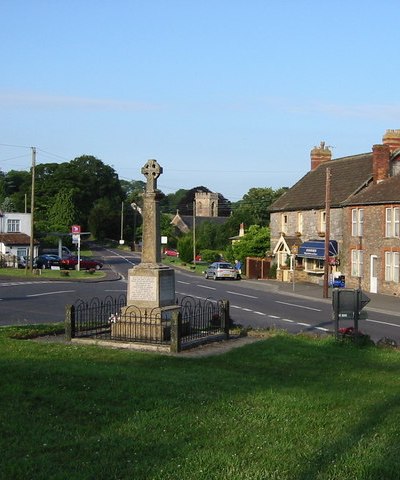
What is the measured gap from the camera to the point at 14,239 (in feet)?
232

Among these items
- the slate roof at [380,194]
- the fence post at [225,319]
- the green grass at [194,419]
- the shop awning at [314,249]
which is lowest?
the green grass at [194,419]

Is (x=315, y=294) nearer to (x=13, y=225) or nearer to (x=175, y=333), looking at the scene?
(x=175, y=333)

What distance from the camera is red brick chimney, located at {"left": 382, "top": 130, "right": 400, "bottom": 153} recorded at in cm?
5003

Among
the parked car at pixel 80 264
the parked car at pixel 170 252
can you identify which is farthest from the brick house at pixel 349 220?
the parked car at pixel 170 252

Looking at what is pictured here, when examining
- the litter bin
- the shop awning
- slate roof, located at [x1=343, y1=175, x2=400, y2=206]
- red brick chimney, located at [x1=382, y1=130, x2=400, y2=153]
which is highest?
red brick chimney, located at [x1=382, y1=130, x2=400, y2=153]

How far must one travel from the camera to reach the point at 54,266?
6781cm

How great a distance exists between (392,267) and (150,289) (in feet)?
96.8

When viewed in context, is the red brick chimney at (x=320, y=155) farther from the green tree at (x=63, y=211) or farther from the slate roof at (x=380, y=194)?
the green tree at (x=63, y=211)

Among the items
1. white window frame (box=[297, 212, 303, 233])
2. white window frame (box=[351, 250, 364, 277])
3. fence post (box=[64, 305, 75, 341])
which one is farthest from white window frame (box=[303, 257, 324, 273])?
fence post (box=[64, 305, 75, 341])

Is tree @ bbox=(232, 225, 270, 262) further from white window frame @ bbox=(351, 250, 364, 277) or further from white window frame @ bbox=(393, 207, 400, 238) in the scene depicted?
white window frame @ bbox=(393, 207, 400, 238)

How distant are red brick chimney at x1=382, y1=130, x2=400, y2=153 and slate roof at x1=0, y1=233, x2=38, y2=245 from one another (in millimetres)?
36703

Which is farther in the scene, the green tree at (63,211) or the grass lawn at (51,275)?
the green tree at (63,211)

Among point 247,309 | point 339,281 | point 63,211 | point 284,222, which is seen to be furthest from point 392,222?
point 63,211

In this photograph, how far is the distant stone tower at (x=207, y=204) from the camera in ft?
530
